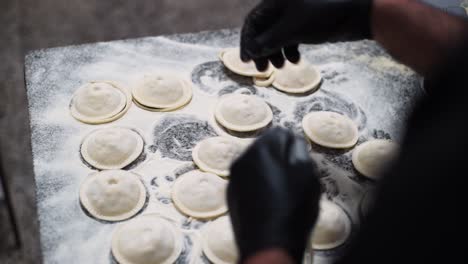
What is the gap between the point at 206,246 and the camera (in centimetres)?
163

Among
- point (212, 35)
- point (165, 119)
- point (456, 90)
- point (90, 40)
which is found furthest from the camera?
point (90, 40)

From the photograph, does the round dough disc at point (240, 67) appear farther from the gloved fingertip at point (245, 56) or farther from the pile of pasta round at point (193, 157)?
the gloved fingertip at point (245, 56)

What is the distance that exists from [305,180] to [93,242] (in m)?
0.79

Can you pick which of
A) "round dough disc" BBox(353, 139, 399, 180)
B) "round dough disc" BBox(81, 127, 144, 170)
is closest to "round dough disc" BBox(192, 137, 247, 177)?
"round dough disc" BBox(81, 127, 144, 170)

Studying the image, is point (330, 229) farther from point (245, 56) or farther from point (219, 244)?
point (245, 56)

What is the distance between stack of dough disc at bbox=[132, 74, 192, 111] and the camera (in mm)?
2076

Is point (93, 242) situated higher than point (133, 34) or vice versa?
point (93, 242)

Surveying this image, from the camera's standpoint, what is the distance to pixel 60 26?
385 centimetres

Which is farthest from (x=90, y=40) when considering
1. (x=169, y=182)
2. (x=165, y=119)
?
(x=169, y=182)

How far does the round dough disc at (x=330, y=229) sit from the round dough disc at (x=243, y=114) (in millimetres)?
468

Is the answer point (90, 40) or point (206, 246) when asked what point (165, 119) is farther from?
point (90, 40)

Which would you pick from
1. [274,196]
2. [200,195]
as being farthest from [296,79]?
[274,196]

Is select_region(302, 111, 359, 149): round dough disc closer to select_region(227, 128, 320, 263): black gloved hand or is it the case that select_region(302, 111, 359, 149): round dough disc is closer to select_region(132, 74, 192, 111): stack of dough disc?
select_region(132, 74, 192, 111): stack of dough disc

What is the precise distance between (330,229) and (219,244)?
0.37 meters
